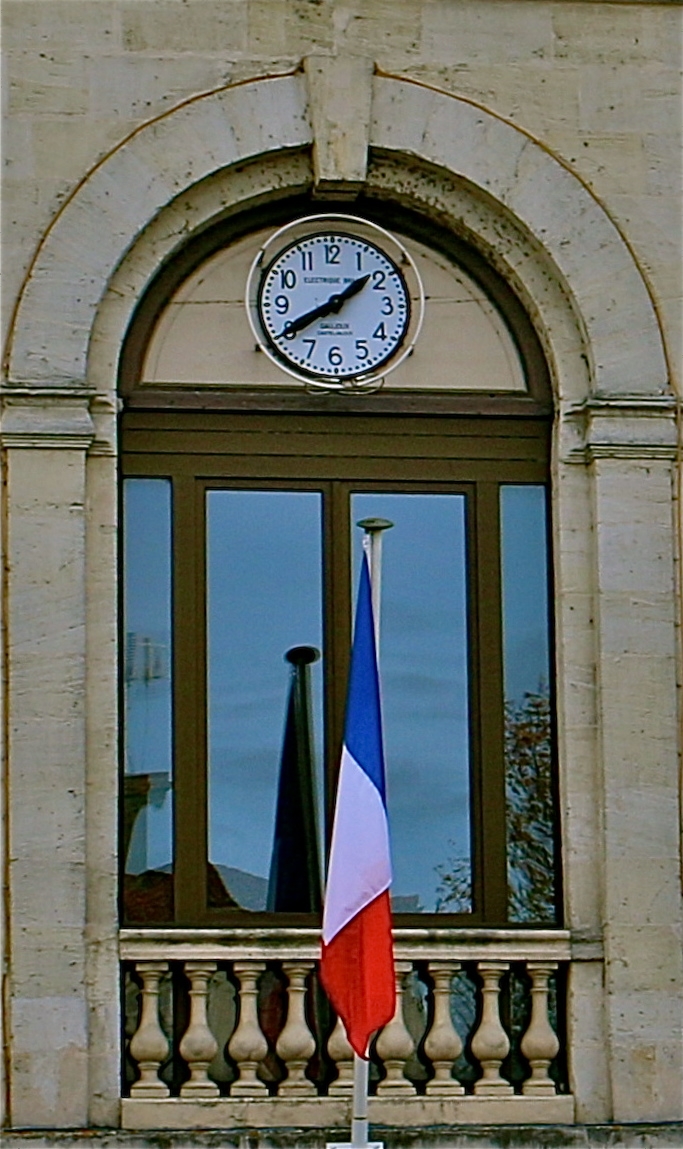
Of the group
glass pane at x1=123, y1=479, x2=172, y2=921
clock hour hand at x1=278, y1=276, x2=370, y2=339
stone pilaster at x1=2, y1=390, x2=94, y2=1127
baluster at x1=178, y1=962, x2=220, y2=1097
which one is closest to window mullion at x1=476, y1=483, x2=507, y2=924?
clock hour hand at x1=278, y1=276, x2=370, y2=339

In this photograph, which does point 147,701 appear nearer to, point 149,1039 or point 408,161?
point 149,1039

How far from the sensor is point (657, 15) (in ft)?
52.4

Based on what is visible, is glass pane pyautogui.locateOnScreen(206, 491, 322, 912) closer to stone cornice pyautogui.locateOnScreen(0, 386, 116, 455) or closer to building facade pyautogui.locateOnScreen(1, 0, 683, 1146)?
building facade pyautogui.locateOnScreen(1, 0, 683, 1146)

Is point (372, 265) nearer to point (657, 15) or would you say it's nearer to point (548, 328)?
point (548, 328)

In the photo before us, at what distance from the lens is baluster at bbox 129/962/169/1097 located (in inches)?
584

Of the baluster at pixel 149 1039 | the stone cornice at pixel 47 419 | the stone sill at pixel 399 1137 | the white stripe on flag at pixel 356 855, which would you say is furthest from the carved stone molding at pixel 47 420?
the stone sill at pixel 399 1137

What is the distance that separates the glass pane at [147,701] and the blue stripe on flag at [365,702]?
1.35m

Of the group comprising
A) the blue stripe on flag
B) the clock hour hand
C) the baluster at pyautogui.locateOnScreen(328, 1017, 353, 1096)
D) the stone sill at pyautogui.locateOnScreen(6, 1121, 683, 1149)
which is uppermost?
the clock hour hand

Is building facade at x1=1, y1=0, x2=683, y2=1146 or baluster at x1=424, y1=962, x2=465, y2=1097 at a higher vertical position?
building facade at x1=1, y1=0, x2=683, y2=1146

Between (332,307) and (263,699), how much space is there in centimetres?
200

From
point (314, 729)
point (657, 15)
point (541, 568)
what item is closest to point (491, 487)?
point (541, 568)

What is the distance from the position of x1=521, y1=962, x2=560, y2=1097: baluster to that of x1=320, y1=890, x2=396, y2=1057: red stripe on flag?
1.24 meters

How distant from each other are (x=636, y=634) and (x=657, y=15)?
323 cm

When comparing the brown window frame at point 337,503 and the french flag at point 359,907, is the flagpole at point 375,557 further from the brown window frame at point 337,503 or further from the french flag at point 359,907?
the brown window frame at point 337,503
